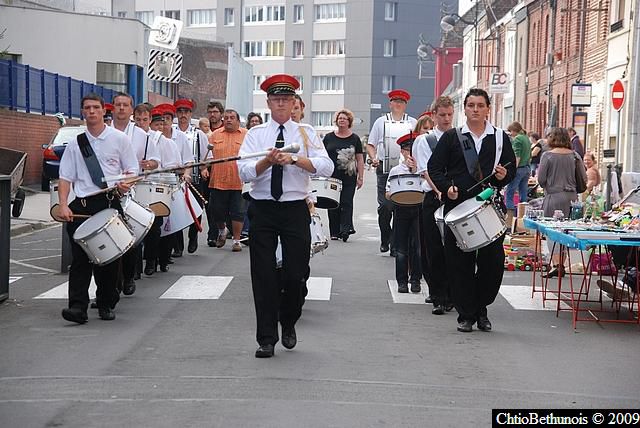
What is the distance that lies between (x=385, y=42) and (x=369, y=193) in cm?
6806

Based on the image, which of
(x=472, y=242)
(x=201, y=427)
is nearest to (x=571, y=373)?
(x=472, y=242)

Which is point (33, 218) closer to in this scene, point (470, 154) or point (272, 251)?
point (470, 154)

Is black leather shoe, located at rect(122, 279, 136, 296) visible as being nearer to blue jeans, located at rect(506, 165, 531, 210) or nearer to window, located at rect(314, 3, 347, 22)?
blue jeans, located at rect(506, 165, 531, 210)

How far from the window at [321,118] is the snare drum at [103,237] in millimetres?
96066

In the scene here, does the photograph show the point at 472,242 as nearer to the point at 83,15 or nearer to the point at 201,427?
the point at 201,427

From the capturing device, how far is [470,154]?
10.5 meters

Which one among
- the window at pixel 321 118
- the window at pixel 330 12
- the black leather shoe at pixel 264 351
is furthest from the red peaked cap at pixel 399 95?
the window at pixel 330 12

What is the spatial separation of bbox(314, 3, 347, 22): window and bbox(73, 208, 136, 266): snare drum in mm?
96381

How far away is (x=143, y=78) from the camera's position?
54.3 meters

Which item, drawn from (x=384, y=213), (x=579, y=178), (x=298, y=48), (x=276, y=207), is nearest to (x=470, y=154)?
(x=276, y=207)

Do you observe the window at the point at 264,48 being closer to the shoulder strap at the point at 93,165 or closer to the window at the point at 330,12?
the window at the point at 330,12

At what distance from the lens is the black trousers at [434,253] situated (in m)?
11.4

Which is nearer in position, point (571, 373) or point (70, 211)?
point (571, 373)

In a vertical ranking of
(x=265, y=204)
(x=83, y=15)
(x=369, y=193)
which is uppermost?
(x=83, y=15)
